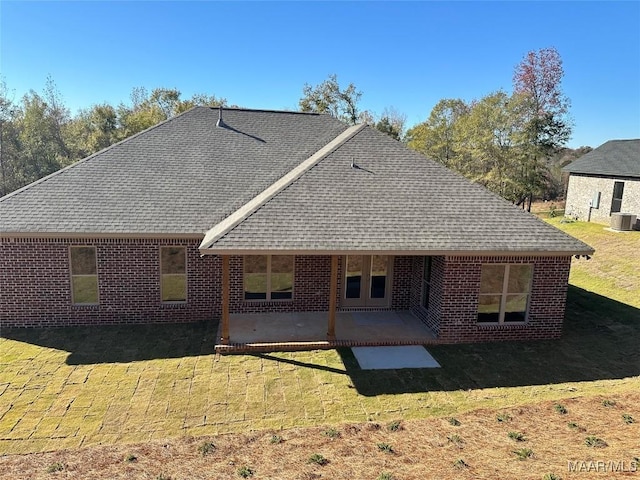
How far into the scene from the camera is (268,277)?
11867mm

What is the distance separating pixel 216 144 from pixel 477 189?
8.52 meters

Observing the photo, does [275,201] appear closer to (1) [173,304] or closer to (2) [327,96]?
(1) [173,304]

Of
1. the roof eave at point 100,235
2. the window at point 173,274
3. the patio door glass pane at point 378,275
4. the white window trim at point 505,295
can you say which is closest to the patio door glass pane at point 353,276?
the patio door glass pane at point 378,275

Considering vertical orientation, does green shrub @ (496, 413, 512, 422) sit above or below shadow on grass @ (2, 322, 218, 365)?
above

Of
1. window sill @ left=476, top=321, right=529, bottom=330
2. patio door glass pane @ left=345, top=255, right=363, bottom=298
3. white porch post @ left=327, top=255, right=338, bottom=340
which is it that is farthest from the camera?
patio door glass pane @ left=345, top=255, right=363, bottom=298

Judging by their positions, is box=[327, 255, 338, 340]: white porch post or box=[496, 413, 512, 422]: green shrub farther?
box=[327, 255, 338, 340]: white porch post

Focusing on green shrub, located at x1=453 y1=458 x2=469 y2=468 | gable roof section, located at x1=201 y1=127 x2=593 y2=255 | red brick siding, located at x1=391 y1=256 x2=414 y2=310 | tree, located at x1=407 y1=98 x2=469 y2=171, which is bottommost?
green shrub, located at x1=453 y1=458 x2=469 y2=468

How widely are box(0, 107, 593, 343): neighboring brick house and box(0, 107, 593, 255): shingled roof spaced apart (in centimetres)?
5

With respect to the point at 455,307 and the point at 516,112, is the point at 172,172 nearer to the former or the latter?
the point at 455,307

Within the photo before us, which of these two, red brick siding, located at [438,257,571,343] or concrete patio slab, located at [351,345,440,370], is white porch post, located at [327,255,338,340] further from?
red brick siding, located at [438,257,571,343]

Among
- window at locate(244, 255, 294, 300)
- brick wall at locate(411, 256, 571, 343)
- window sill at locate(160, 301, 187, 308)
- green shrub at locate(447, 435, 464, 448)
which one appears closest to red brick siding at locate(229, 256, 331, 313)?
window at locate(244, 255, 294, 300)

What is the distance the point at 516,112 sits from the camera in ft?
94.5

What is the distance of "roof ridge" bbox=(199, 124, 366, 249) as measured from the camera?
941 cm

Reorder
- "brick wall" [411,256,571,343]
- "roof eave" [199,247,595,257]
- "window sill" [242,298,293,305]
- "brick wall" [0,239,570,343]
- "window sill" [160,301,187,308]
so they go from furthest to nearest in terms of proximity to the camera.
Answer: "window sill" [242,298,293,305] < "window sill" [160,301,187,308] < "brick wall" [0,239,570,343] < "brick wall" [411,256,571,343] < "roof eave" [199,247,595,257]
